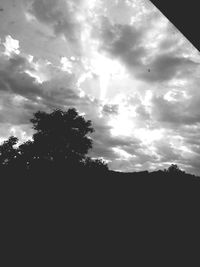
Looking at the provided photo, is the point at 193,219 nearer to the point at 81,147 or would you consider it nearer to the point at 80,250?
the point at 80,250

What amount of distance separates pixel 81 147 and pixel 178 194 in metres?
37.7

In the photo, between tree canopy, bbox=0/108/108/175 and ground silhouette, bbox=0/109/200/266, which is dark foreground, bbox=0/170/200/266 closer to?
ground silhouette, bbox=0/109/200/266

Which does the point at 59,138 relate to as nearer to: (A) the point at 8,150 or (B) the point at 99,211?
(A) the point at 8,150

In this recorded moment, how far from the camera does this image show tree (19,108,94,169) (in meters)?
42.8

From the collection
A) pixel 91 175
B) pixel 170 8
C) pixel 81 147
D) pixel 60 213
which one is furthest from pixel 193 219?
pixel 81 147

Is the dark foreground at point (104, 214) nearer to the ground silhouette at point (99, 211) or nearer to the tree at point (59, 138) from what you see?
the ground silhouette at point (99, 211)

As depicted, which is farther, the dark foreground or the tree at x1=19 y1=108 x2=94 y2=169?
the tree at x1=19 y1=108 x2=94 y2=169

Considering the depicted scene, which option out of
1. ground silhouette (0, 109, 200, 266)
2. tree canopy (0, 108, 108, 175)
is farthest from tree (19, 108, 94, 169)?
ground silhouette (0, 109, 200, 266)

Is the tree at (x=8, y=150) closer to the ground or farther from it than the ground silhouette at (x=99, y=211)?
farther from it

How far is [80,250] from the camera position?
6590 millimetres

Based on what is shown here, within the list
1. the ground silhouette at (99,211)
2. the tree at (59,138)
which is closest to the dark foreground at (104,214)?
the ground silhouette at (99,211)

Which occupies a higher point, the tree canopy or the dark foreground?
the tree canopy

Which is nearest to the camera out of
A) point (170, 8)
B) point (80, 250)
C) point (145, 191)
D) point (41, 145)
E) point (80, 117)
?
point (170, 8)

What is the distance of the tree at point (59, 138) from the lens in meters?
42.8
